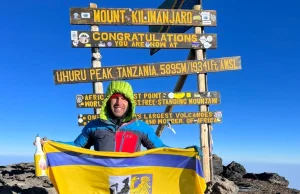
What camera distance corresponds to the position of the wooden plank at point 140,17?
10086 millimetres

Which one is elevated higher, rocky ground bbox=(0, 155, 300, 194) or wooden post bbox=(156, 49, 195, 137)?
wooden post bbox=(156, 49, 195, 137)

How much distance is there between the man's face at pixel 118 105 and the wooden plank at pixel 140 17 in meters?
5.59

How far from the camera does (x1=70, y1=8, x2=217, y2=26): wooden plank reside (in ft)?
33.1

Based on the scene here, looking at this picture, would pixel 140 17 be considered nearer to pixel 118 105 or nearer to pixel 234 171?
pixel 118 105

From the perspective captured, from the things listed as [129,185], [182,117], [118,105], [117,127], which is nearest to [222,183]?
[182,117]

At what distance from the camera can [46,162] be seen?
5.23 meters

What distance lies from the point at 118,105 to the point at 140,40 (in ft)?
18.5

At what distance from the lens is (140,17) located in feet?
34.6

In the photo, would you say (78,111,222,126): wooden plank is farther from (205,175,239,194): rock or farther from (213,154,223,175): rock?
(213,154,223,175): rock

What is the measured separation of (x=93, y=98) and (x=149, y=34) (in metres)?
2.58

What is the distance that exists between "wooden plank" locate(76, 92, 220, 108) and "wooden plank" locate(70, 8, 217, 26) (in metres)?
2.18

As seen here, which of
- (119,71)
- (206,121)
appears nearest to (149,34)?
(119,71)

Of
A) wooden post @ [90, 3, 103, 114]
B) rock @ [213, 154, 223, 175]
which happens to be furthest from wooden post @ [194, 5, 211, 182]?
wooden post @ [90, 3, 103, 114]

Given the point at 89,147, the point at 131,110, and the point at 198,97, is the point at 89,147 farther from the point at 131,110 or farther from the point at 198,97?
the point at 198,97
